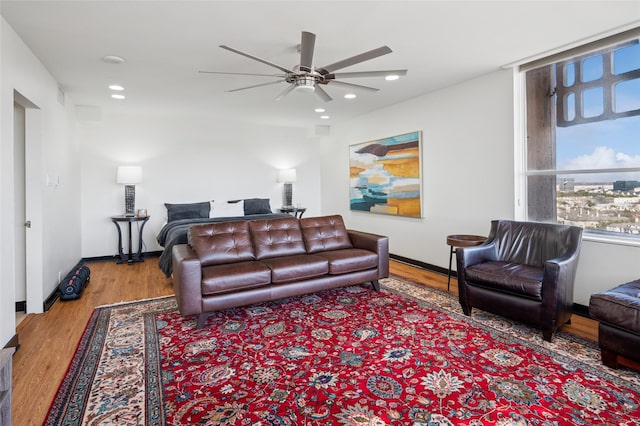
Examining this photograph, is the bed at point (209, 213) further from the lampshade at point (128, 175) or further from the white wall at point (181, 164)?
the lampshade at point (128, 175)

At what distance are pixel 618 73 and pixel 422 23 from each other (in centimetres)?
194

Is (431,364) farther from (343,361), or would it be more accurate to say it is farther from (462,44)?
(462,44)

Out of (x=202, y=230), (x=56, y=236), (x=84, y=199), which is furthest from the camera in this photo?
(x=84, y=199)

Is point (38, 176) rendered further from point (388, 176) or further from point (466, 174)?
point (466, 174)

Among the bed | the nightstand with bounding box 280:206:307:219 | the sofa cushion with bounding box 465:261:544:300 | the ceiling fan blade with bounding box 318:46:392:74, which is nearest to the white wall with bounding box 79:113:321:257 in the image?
the bed

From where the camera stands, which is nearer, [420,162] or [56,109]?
[56,109]

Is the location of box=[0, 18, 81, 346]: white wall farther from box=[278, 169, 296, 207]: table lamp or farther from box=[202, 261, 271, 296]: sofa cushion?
box=[278, 169, 296, 207]: table lamp

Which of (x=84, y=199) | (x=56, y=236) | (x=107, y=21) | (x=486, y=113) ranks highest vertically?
(x=107, y=21)

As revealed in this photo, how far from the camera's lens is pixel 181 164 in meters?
6.56

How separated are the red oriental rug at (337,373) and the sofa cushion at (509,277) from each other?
1.16ft

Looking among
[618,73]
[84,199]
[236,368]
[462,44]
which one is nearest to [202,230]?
[236,368]

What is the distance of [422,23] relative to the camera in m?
2.85

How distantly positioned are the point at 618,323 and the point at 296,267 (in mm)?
2492

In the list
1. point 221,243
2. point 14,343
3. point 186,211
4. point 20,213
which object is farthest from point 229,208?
point 14,343
